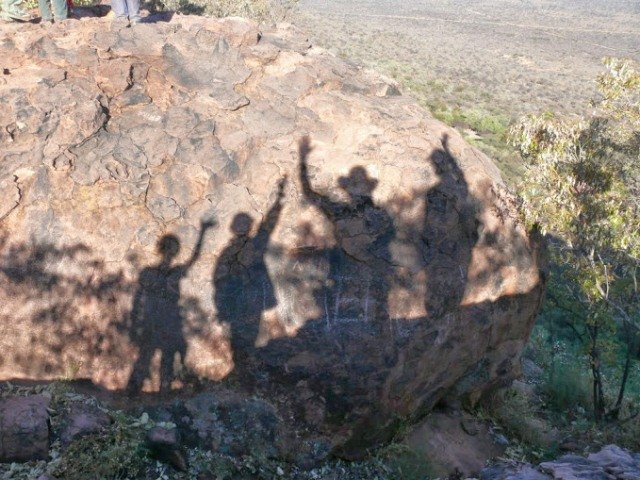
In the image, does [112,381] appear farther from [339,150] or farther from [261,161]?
[339,150]

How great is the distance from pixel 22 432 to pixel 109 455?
1.93 feet

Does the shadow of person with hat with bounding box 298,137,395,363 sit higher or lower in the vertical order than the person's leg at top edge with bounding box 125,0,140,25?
lower

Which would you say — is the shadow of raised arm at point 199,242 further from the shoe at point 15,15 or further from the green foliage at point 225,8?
the green foliage at point 225,8

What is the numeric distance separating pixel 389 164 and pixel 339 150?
0.45 m

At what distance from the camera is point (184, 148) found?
16.8 ft

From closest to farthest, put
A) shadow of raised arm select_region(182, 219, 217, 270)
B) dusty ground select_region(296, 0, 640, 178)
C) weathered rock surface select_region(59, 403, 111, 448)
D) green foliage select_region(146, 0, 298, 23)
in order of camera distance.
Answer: weathered rock surface select_region(59, 403, 111, 448) < shadow of raised arm select_region(182, 219, 217, 270) < green foliage select_region(146, 0, 298, 23) < dusty ground select_region(296, 0, 640, 178)

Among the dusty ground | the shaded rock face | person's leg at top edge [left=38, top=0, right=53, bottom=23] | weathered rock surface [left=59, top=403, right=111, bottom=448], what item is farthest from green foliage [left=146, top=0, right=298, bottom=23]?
weathered rock surface [left=59, top=403, right=111, bottom=448]

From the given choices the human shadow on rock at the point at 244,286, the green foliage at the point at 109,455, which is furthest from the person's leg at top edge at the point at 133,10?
the green foliage at the point at 109,455

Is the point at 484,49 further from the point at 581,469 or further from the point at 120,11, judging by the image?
the point at 581,469

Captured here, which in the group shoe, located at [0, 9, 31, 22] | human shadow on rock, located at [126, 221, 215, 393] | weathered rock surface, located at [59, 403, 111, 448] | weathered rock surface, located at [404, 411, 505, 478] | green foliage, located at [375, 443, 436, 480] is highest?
shoe, located at [0, 9, 31, 22]

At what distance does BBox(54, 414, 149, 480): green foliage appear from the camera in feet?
13.2

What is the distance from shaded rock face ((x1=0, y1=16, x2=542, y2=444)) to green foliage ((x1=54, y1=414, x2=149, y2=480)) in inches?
14.1

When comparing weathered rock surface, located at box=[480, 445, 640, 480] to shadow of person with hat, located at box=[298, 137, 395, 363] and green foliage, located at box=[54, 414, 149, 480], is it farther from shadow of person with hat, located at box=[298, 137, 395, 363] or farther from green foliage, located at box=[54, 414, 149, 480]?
green foliage, located at box=[54, 414, 149, 480]

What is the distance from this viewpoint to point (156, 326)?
4.60 m
